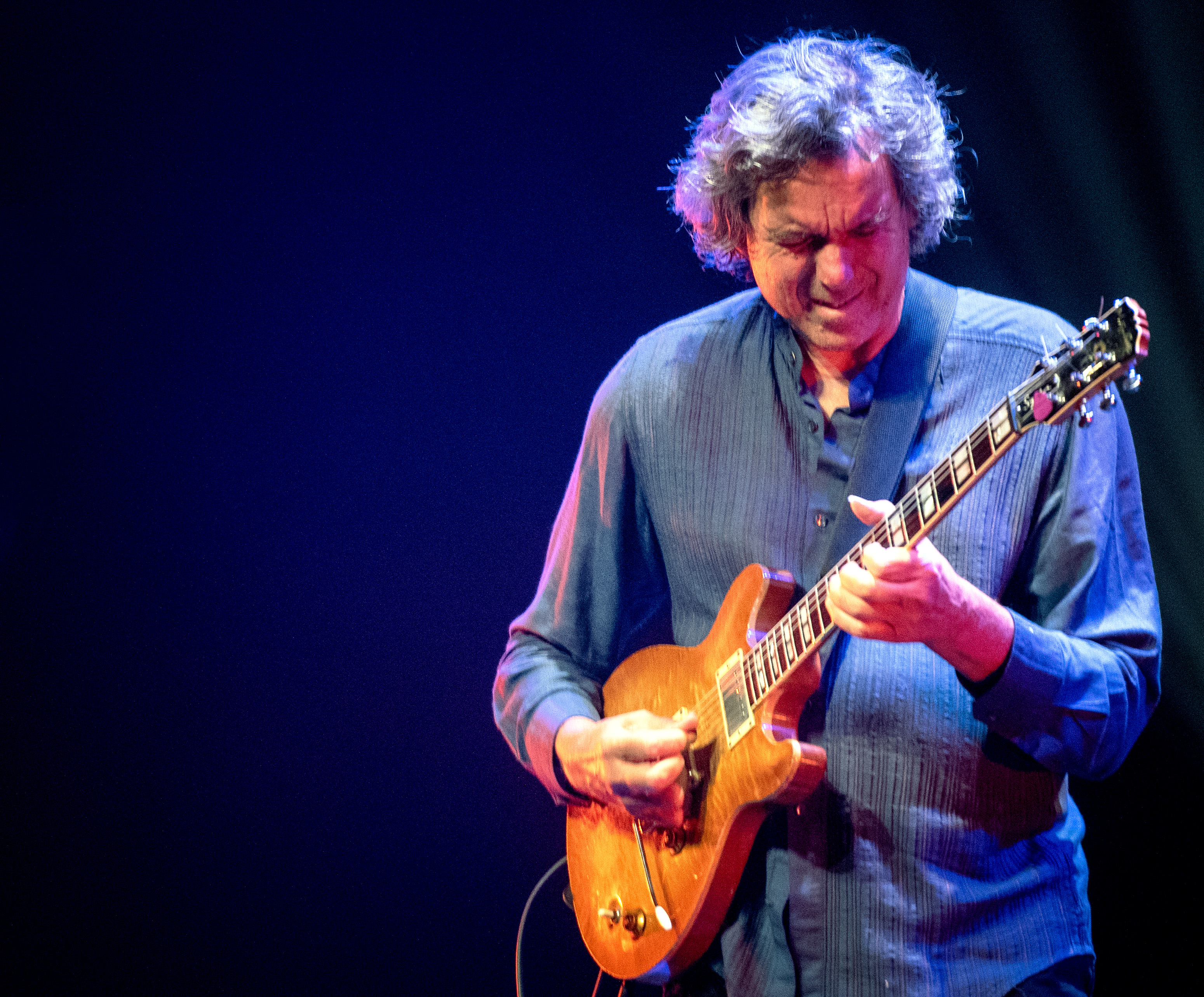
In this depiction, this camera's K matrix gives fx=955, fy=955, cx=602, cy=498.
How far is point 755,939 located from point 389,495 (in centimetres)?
164

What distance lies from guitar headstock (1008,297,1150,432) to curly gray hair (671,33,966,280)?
67cm

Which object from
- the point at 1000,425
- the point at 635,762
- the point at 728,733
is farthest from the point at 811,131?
the point at 635,762

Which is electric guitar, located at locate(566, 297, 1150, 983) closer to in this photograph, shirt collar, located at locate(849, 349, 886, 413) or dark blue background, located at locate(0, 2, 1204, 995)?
shirt collar, located at locate(849, 349, 886, 413)

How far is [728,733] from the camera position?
67.4 inches

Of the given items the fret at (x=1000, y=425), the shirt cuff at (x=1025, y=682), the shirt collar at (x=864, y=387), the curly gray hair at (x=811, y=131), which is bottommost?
the shirt cuff at (x=1025, y=682)

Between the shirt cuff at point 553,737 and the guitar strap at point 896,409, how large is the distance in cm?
59

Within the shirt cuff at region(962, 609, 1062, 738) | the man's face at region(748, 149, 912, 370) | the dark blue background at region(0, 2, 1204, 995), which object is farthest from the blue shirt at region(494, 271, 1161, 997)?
the dark blue background at region(0, 2, 1204, 995)

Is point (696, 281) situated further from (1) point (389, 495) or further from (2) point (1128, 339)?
(2) point (1128, 339)

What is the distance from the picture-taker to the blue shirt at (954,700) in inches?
59.4

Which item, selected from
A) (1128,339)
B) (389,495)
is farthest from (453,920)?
(1128,339)

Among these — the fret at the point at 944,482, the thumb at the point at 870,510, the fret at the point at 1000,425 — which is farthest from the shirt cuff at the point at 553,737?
the fret at the point at 1000,425

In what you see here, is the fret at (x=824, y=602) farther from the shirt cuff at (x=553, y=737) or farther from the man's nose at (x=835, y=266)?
the shirt cuff at (x=553, y=737)

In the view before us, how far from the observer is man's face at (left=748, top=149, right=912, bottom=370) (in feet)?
5.52

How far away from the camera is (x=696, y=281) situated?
2867 millimetres
